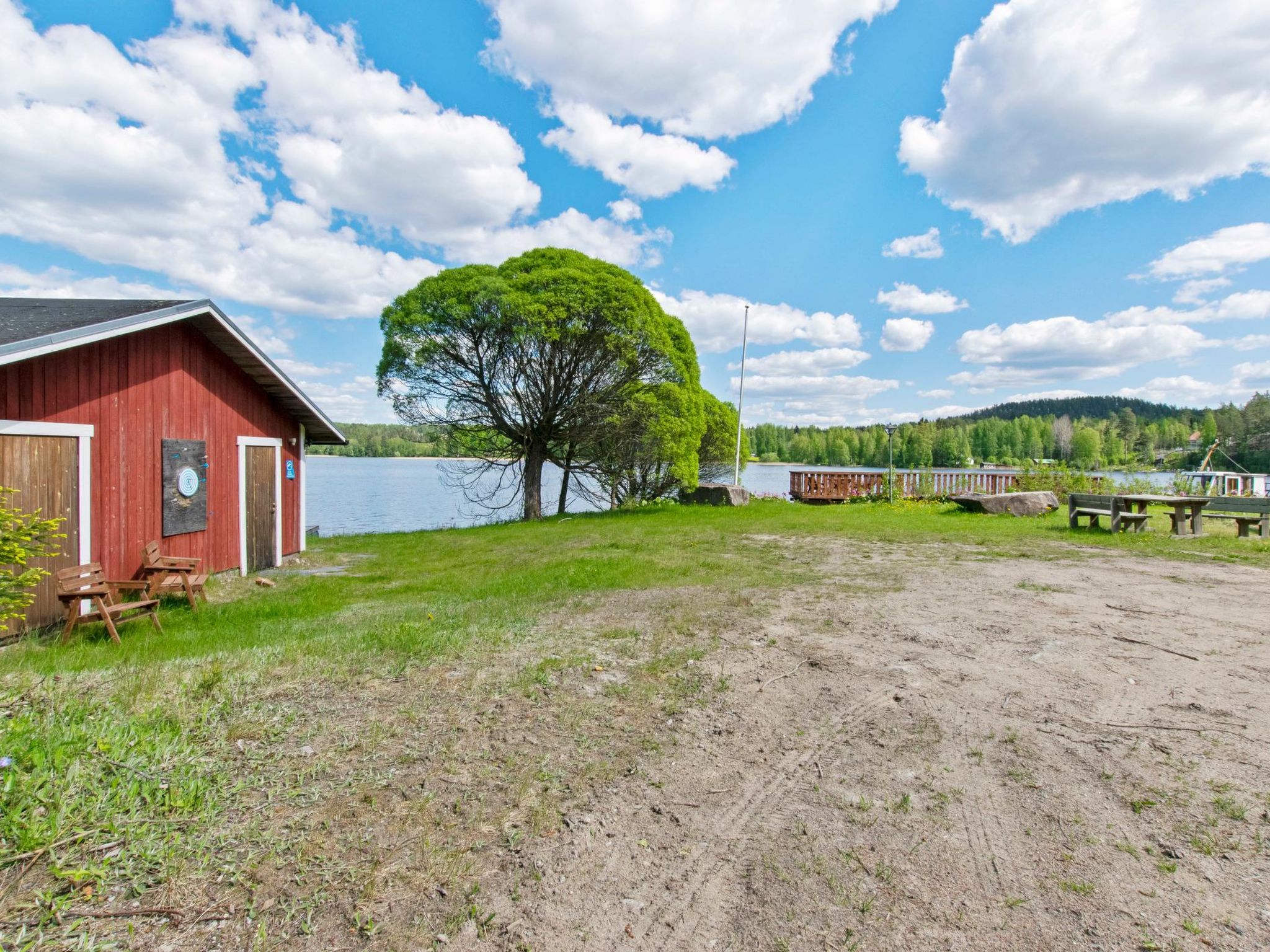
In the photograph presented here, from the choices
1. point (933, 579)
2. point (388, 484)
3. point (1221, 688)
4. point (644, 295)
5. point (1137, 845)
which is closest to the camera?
point (1137, 845)

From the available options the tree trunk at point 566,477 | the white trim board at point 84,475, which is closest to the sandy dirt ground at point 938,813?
the white trim board at point 84,475

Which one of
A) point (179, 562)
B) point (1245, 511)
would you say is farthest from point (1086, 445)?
point (179, 562)

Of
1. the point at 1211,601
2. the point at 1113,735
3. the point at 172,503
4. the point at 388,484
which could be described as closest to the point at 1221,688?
the point at 1113,735

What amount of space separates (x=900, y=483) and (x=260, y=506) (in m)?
19.2

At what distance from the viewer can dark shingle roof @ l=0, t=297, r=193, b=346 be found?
5918 millimetres

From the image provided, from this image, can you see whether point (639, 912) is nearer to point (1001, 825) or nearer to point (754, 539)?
point (1001, 825)

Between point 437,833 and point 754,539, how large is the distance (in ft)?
33.5

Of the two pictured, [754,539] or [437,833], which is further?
[754,539]

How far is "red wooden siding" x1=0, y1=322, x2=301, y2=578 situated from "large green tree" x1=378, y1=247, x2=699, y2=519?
6652 millimetres

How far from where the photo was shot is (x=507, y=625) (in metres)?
5.77

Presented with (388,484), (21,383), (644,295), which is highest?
(644,295)

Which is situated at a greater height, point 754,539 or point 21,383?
point 21,383

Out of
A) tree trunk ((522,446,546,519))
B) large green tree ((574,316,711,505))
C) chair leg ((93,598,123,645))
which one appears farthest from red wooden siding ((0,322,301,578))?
large green tree ((574,316,711,505))

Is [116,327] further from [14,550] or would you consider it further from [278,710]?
[278,710]
